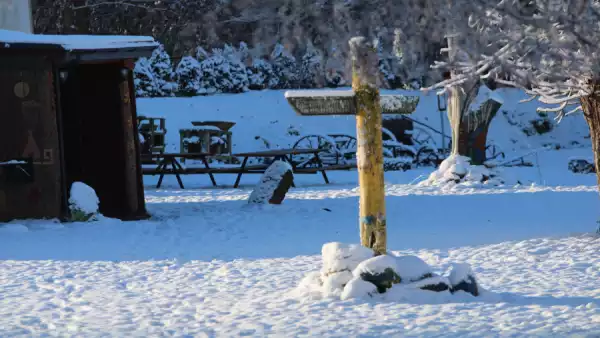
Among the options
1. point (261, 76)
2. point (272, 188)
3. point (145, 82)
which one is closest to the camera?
point (272, 188)

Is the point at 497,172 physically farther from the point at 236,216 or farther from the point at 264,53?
the point at 264,53

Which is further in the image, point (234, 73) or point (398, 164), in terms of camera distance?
point (234, 73)

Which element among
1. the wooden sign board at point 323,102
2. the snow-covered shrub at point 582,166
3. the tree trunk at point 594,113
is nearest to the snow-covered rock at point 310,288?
the wooden sign board at point 323,102

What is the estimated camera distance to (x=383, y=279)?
694 cm

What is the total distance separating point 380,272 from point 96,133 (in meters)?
8.06

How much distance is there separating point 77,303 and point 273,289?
1.43 m

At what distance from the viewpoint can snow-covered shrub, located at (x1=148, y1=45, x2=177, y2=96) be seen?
93.4 ft

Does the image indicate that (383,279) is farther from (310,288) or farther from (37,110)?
(37,110)

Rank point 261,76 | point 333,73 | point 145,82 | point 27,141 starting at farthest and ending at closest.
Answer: point 333,73 < point 261,76 < point 145,82 < point 27,141

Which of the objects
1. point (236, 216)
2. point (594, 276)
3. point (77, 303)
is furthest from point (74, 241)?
point (594, 276)

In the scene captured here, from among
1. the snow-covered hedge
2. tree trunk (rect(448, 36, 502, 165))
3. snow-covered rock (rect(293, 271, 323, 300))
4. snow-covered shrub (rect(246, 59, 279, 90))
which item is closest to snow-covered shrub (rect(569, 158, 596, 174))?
tree trunk (rect(448, 36, 502, 165))

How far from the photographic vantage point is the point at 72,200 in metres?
12.6

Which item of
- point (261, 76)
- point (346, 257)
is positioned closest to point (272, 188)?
point (346, 257)

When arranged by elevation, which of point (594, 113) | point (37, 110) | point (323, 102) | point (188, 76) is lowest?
point (594, 113)
